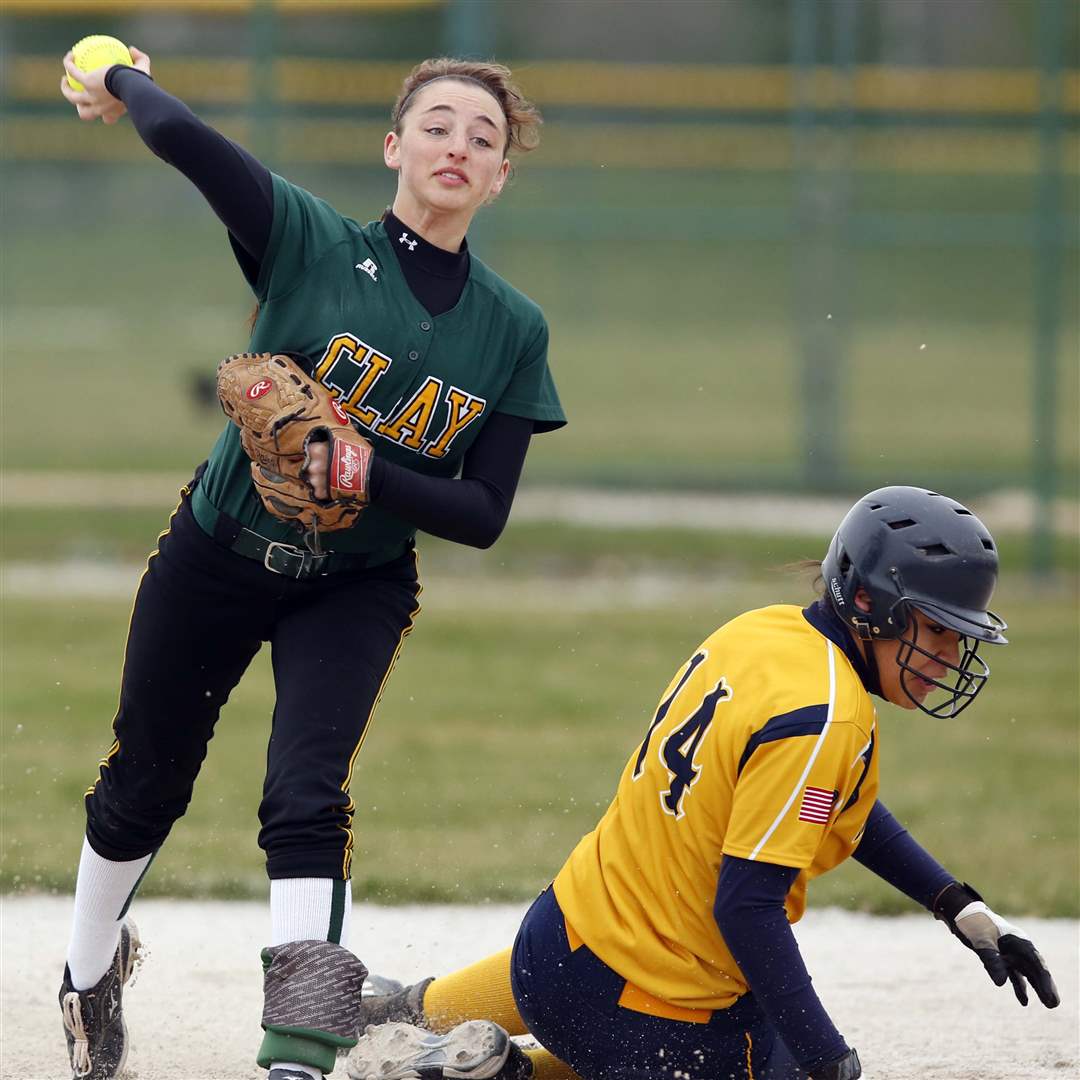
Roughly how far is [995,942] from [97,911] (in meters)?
1.68

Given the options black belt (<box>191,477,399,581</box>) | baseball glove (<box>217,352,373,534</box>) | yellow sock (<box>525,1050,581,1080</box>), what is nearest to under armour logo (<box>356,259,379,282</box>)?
baseball glove (<box>217,352,373,534</box>)

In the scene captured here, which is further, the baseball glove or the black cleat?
the black cleat

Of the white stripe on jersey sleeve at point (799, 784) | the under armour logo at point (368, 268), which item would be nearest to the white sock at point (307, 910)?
the white stripe on jersey sleeve at point (799, 784)

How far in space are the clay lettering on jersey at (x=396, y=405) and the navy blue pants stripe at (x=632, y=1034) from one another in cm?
89

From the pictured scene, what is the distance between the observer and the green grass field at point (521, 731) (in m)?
5.34

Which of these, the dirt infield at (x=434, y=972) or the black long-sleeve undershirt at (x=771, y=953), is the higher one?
the black long-sleeve undershirt at (x=771, y=953)

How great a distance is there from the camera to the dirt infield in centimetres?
361

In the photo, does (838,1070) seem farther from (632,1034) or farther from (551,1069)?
(551,1069)

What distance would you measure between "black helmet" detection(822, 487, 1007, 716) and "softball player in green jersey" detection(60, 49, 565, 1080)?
0.68 m

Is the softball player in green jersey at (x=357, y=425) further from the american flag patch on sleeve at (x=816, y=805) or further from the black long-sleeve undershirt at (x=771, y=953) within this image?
the american flag patch on sleeve at (x=816, y=805)

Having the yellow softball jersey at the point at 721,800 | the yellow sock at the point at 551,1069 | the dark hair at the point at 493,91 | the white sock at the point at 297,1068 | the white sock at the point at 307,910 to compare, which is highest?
the dark hair at the point at 493,91

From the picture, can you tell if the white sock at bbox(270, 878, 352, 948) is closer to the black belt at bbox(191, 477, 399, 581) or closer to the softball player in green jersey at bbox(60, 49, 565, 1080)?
the softball player in green jersey at bbox(60, 49, 565, 1080)

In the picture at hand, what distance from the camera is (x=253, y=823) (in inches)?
228

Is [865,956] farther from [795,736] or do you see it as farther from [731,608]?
[731,608]
